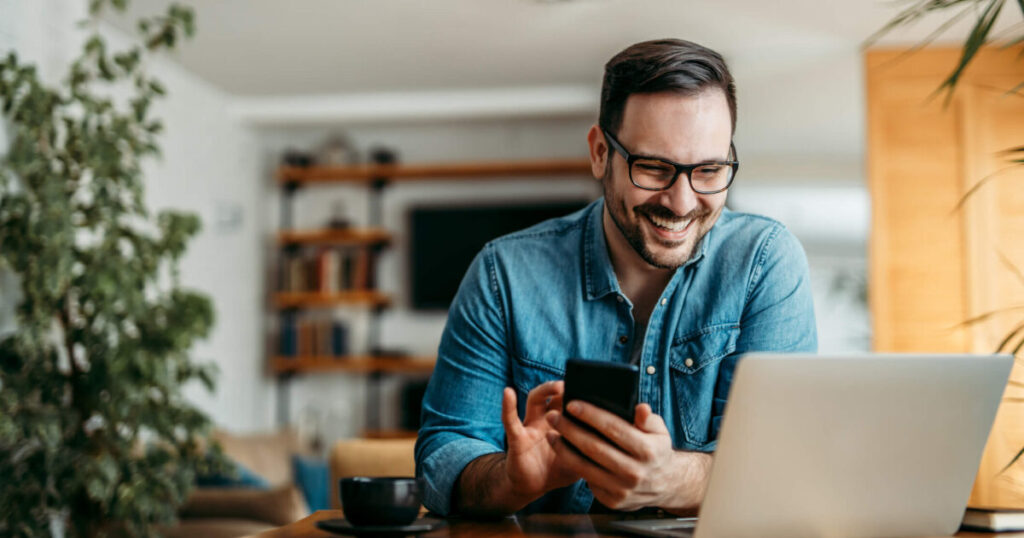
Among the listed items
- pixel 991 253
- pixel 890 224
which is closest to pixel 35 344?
pixel 890 224

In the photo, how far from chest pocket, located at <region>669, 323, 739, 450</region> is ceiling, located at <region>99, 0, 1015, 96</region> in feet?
10.5

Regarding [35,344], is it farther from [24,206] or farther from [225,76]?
[225,76]

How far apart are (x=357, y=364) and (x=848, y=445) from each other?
524 centimetres

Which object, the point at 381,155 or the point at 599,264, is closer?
the point at 599,264

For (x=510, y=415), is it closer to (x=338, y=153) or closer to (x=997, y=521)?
(x=997, y=521)

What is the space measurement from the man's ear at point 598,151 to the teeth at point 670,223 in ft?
0.49

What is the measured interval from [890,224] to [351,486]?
4.12 m

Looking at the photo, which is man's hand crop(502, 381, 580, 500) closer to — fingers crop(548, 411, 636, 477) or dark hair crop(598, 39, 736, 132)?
fingers crop(548, 411, 636, 477)

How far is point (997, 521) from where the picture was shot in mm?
1074

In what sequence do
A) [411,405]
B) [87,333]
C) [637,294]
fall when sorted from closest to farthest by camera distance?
[637,294], [87,333], [411,405]

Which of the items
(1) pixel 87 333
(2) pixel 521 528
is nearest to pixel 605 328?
(2) pixel 521 528

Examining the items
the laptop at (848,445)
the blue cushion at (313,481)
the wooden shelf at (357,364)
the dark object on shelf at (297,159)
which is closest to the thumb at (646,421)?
the laptop at (848,445)

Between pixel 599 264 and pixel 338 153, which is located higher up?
pixel 338 153

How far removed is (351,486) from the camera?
3.15 ft
